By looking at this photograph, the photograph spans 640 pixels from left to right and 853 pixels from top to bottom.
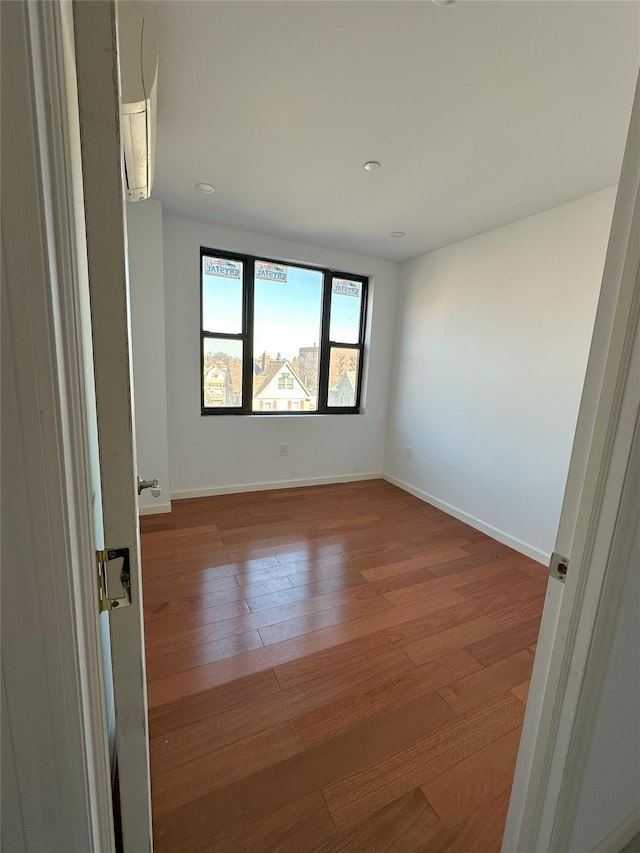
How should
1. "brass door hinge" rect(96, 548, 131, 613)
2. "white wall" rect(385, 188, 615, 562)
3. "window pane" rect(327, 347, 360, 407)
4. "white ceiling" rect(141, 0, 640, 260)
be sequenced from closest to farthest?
"brass door hinge" rect(96, 548, 131, 613) < "white ceiling" rect(141, 0, 640, 260) < "white wall" rect(385, 188, 615, 562) < "window pane" rect(327, 347, 360, 407)

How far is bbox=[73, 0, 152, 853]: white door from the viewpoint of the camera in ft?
1.49

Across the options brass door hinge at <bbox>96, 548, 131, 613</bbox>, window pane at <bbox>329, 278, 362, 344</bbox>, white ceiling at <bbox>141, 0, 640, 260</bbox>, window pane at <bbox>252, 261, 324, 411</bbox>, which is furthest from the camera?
window pane at <bbox>329, 278, 362, 344</bbox>

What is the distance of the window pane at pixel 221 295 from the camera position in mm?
3325

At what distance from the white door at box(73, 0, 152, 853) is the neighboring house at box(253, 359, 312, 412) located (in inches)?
122

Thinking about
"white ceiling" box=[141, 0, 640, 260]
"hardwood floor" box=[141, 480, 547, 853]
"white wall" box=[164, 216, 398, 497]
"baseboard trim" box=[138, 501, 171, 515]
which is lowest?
"hardwood floor" box=[141, 480, 547, 853]

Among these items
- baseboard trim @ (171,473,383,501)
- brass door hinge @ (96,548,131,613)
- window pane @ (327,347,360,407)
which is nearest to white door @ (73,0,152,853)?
brass door hinge @ (96,548,131,613)

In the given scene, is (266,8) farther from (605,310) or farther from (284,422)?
(284,422)

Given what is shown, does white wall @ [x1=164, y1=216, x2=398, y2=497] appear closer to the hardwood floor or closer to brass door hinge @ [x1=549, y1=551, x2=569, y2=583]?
the hardwood floor

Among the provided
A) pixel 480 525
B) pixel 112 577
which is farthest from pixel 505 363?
pixel 112 577

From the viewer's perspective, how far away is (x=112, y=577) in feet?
1.90

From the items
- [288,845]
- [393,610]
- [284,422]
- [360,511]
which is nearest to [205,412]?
[284,422]

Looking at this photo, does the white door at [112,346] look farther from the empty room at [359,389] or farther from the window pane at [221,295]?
the window pane at [221,295]

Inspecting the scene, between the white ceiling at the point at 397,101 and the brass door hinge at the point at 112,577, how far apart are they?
170cm

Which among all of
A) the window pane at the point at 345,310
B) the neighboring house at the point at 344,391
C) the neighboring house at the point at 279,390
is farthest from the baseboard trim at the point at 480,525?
the window pane at the point at 345,310
